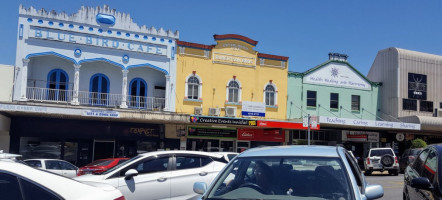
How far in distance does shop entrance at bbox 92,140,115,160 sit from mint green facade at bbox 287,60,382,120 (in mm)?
12005

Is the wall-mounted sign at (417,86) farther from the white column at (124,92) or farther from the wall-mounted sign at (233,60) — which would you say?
the white column at (124,92)

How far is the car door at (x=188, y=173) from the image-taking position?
360 inches

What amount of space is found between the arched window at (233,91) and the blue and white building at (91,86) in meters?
3.98

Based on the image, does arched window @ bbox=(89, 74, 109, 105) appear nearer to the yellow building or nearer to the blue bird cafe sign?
the blue bird cafe sign

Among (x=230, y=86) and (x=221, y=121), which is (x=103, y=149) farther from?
(x=230, y=86)

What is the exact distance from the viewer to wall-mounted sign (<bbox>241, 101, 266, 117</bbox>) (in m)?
27.7

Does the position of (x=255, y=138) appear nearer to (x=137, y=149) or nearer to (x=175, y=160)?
(x=137, y=149)

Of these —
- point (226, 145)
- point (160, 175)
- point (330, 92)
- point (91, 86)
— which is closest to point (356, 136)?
point (330, 92)

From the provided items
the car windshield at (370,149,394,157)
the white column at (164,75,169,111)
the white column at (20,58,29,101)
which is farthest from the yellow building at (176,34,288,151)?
the white column at (20,58,29,101)

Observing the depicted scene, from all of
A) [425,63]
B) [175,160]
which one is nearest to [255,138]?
[425,63]

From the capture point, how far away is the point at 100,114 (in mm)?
22719

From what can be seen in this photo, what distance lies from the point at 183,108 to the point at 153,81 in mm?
2516

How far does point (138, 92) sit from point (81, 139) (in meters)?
4.33

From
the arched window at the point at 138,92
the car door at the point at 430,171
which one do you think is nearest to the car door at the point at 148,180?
the car door at the point at 430,171
